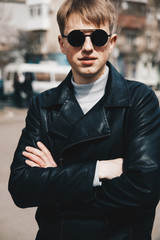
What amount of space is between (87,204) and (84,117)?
15.6 inches

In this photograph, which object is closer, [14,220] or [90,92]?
[90,92]

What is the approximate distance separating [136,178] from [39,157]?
522 mm

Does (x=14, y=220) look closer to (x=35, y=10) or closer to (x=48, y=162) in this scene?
(x=48, y=162)

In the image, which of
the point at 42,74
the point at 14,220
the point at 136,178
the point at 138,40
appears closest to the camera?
the point at 136,178

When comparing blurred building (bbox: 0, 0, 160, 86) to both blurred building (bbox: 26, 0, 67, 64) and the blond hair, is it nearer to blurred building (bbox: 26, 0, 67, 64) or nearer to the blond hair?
blurred building (bbox: 26, 0, 67, 64)

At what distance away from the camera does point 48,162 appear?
169 centimetres

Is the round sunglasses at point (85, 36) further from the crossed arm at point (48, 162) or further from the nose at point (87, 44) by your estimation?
the crossed arm at point (48, 162)

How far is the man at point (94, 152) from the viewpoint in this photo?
149cm

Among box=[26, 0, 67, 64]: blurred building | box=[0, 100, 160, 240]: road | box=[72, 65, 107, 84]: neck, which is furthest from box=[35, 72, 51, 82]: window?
box=[72, 65, 107, 84]: neck

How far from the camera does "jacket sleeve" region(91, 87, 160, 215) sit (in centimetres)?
148

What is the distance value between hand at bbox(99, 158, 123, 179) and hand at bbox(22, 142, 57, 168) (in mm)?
275

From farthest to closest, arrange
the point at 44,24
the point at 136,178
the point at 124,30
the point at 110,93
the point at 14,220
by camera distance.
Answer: the point at 124,30, the point at 44,24, the point at 14,220, the point at 110,93, the point at 136,178

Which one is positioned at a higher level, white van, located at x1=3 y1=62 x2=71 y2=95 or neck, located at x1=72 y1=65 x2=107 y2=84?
neck, located at x1=72 y1=65 x2=107 y2=84

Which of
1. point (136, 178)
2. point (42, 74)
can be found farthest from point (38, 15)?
point (136, 178)
